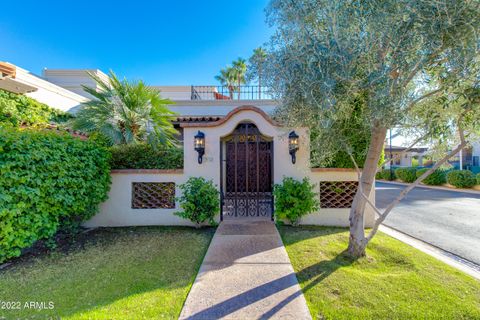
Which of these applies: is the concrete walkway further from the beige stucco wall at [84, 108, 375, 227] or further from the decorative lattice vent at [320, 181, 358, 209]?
the decorative lattice vent at [320, 181, 358, 209]

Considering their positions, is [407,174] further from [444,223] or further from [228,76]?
[228,76]

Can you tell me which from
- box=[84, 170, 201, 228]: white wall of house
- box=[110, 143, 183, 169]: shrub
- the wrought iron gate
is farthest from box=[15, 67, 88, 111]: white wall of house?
the wrought iron gate

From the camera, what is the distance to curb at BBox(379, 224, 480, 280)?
4.39 metres

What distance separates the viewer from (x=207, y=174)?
6922 mm

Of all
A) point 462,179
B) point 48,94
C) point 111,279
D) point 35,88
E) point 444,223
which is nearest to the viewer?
point 111,279

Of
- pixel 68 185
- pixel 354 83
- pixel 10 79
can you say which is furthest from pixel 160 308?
pixel 10 79

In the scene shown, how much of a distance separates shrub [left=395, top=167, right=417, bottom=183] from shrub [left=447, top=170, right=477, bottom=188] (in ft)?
11.1

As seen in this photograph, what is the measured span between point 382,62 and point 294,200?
13.3 ft

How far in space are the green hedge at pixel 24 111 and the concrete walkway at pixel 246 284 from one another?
7.79 metres

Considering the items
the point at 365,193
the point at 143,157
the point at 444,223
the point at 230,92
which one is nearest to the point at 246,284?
the point at 365,193

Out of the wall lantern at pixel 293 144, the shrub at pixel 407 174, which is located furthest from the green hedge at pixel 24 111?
the shrub at pixel 407 174

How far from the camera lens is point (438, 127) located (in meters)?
3.65

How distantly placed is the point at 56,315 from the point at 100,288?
2.09ft

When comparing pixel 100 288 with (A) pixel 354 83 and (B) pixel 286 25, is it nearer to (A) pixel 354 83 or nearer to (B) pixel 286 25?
(A) pixel 354 83
